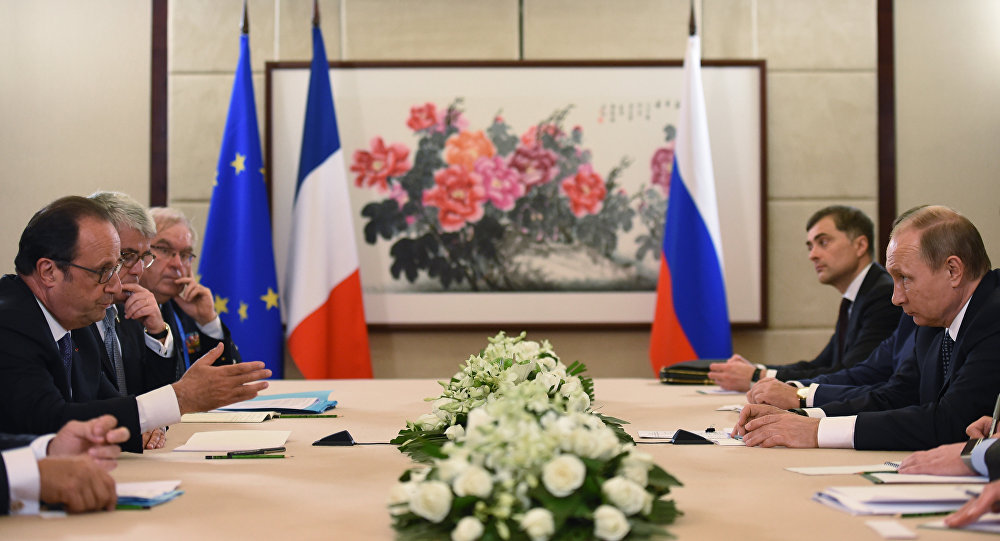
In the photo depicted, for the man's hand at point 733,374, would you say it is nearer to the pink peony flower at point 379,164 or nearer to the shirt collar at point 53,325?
the pink peony flower at point 379,164

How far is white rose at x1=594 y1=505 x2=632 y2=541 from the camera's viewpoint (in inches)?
52.0

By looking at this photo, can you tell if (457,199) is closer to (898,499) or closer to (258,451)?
(258,451)

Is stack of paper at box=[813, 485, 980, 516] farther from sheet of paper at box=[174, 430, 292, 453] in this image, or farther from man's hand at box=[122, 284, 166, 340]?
man's hand at box=[122, 284, 166, 340]

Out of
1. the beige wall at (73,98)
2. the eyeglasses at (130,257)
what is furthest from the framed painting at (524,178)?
the eyeglasses at (130,257)

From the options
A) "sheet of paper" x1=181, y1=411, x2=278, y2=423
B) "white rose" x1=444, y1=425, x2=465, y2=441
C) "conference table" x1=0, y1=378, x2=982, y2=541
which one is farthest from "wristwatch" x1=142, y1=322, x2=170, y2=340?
"white rose" x1=444, y1=425, x2=465, y2=441

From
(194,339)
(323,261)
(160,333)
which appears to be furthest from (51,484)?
(323,261)

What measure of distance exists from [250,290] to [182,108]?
4.17ft

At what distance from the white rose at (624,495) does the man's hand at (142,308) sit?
254 centimetres

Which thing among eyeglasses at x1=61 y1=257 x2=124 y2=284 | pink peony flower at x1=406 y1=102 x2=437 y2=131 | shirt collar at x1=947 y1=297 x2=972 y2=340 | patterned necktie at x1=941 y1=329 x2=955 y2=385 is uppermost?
pink peony flower at x1=406 y1=102 x2=437 y2=131

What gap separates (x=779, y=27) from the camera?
5.54 m

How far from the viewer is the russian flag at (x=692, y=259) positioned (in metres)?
5.20

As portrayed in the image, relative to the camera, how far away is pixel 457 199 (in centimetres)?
548

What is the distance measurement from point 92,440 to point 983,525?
1710mm

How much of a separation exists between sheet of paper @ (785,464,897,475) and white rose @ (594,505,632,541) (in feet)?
2.84
